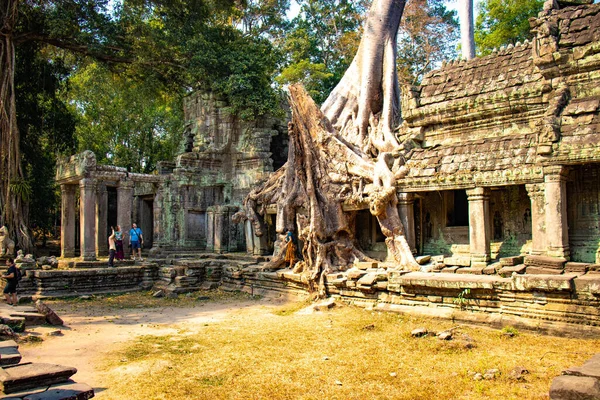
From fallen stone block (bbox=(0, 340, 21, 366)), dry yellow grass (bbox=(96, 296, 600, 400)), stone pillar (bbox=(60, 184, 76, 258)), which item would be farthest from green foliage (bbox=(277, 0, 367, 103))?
fallen stone block (bbox=(0, 340, 21, 366))

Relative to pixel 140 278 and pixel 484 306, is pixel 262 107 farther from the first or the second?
pixel 484 306

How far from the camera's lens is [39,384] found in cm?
504

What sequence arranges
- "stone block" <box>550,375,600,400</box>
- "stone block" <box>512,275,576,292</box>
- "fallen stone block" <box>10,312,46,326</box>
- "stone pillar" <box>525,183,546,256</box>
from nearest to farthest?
"stone block" <box>550,375,600,400</box>, "stone block" <box>512,275,576,292</box>, "stone pillar" <box>525,183,546,256</box>, "fallen stone block" <box>10,312,46,326</box>

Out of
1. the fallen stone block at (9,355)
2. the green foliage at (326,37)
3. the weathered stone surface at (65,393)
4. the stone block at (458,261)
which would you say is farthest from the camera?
the green foliage at (326,37)

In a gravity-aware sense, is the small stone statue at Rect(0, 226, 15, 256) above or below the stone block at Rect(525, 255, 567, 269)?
above

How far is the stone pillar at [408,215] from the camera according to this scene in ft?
35.6

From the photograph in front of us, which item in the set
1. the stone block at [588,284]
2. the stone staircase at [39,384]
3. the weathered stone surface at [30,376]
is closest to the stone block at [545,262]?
the stone block at [588,284]

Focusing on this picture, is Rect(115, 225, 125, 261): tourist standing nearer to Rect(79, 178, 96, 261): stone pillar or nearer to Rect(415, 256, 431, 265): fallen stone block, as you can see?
Rect(79, 178, 96, 261): stone pillar

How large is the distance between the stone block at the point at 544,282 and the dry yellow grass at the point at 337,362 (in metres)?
0.70

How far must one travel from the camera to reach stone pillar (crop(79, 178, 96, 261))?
14.2 metres

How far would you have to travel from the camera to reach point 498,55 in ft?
37.0

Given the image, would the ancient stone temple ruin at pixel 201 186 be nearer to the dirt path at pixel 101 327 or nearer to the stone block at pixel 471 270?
the dirt path at pixel 101 327

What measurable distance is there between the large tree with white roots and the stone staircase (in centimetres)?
647

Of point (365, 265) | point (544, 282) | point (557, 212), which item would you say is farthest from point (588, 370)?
point (365, 265)
